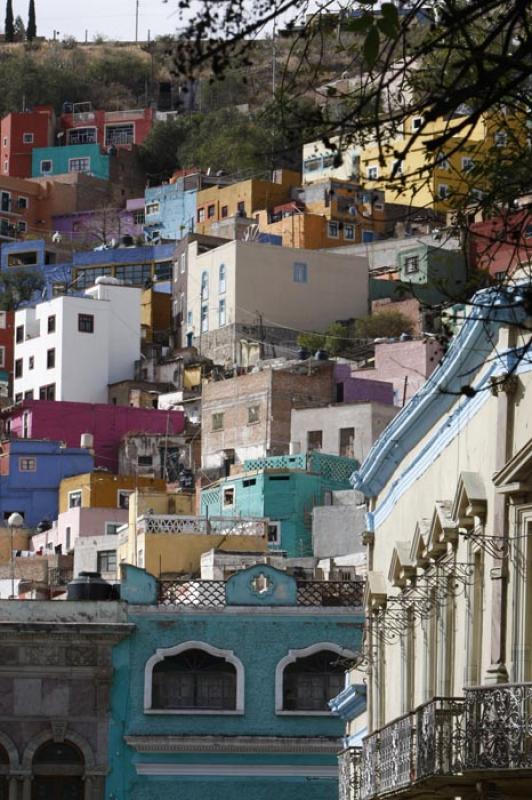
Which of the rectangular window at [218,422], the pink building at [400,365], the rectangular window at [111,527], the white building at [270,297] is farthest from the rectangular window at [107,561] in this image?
the white building at [270,297]

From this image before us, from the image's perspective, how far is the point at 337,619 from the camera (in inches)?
1610

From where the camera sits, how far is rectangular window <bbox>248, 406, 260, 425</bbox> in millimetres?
72000

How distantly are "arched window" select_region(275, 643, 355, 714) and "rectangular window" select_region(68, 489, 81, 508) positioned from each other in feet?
88.1

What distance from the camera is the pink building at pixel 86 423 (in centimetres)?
7638

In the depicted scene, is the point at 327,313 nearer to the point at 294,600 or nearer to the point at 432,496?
the point at 294,600

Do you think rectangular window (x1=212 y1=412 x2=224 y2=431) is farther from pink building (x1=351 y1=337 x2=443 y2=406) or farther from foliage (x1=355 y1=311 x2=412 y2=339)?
foliage (x1=355 y1=311 x2=412 y2=339)

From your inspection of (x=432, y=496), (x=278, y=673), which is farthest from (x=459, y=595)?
(x=278, y=673)

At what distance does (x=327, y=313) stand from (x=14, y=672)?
4734 cm

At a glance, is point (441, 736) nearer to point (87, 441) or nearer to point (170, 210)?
point (87, 441)

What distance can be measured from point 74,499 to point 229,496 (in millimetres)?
7085

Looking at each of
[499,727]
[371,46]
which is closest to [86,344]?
[499,727]

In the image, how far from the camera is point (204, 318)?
292 feet

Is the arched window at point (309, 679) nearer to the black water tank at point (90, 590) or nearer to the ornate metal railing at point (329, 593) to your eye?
the ornate metal railing at point (329, 593)

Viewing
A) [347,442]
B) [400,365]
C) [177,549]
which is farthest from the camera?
[400,365]
